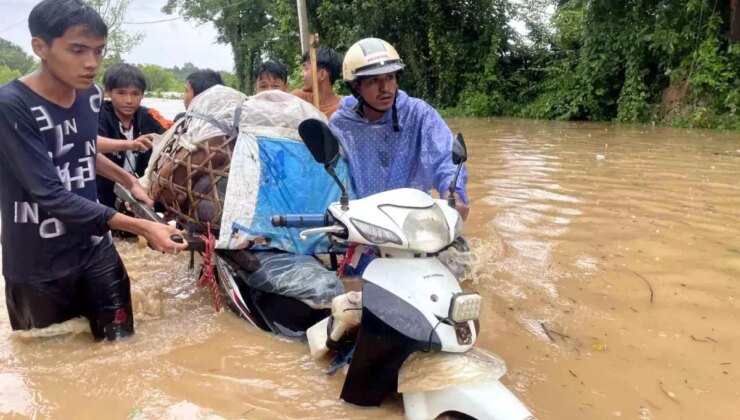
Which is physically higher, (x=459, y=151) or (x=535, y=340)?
(x=459, y=151)

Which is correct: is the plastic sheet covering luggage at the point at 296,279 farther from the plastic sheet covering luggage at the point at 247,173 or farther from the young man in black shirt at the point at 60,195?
the young man in black shirt at the point at 60,195

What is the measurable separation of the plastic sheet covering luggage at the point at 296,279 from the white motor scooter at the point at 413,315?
26.2 inches

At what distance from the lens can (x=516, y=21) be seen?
2030cm

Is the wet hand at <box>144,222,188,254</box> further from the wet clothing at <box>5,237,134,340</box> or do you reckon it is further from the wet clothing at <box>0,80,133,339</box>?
the wet clothing at <box>5,237,134,340</box>

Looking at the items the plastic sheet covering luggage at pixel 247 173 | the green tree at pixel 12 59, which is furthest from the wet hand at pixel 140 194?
the green tree at pixel 12 59

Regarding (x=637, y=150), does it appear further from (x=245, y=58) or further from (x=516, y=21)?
(x=245, y=58)

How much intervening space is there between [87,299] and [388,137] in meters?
1.76

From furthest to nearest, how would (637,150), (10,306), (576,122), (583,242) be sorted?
1. (576,122)
2. (637,150)
3. (583,242)
4. (10,306)

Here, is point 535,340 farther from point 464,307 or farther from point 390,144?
point 390,144

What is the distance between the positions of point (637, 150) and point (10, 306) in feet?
27.8

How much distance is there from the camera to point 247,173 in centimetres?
303

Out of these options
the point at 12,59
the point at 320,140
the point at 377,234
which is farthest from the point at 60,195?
→ the point at 12,59

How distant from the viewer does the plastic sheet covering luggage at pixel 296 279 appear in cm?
276

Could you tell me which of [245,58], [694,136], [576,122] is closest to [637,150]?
[694,136]
